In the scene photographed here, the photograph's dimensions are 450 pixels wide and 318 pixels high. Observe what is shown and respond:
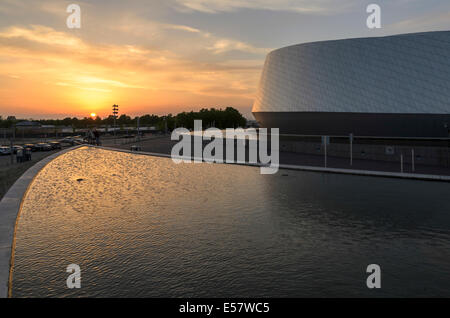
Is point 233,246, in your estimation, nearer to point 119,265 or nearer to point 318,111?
point 119,265

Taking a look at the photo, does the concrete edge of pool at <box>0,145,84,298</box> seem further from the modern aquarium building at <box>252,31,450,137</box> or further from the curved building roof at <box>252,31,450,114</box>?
the curved building roof at <box>252,31,450,114</box>

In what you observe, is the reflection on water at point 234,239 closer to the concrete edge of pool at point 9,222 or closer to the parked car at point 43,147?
the concrete edge of pool at point 9,222

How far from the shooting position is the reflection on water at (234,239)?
7.57m

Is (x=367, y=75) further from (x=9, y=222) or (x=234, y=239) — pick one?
(x=9, y=222)

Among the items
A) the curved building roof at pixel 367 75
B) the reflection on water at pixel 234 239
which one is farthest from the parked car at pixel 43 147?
the reflection on water at pixel 234 239

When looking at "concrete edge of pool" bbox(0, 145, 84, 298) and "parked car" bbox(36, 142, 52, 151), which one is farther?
"parked car" bbox(36, 142, 52, 151)

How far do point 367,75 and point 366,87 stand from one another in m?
1.28

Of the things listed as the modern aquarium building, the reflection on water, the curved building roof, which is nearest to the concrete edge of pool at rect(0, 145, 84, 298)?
the reflection on water

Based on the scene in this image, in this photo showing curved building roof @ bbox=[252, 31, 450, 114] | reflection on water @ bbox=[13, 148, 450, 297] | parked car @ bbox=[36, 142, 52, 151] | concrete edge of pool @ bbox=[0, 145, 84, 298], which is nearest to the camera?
reflection on water @ bbox=[13, 148, 450, 297]

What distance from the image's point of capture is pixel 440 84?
1236 inches

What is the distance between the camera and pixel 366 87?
3562 cm

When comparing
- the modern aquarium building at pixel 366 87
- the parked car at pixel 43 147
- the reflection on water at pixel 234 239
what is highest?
the modern aquarium building at pixel 366 87

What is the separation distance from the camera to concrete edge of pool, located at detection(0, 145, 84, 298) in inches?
304

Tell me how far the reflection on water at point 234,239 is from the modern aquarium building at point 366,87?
1549 cm
